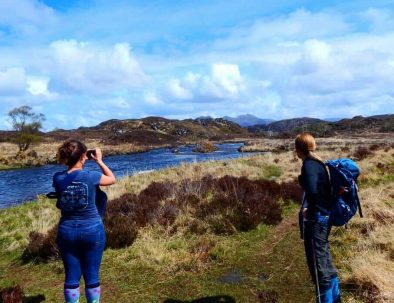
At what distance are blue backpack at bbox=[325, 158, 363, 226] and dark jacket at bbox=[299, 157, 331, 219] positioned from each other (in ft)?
0.40

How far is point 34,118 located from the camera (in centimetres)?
5894

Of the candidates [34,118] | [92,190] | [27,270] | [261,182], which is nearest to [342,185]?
[92,190]

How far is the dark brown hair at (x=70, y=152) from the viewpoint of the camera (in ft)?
14.9

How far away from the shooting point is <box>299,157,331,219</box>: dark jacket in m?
4.62

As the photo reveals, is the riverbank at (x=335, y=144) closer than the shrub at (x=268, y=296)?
No

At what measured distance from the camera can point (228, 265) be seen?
23.7 feet

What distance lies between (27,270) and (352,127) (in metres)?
111

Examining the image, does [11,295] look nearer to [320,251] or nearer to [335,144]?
[320,251]

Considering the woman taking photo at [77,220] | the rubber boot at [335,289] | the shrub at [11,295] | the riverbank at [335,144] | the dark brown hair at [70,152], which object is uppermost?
the dark brown hair at [70,152]

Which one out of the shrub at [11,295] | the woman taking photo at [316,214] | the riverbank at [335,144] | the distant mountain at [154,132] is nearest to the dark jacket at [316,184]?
the woman taking photo at [316,214]

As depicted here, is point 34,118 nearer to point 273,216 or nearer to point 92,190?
point 273,216

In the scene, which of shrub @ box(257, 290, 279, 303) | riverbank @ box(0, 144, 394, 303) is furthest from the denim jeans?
shrub @ box(257, 290, 279, 303)

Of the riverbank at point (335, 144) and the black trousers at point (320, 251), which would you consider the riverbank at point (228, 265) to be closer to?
the black trousers at point (320, 251)

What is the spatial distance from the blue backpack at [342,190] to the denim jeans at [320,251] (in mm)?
161
